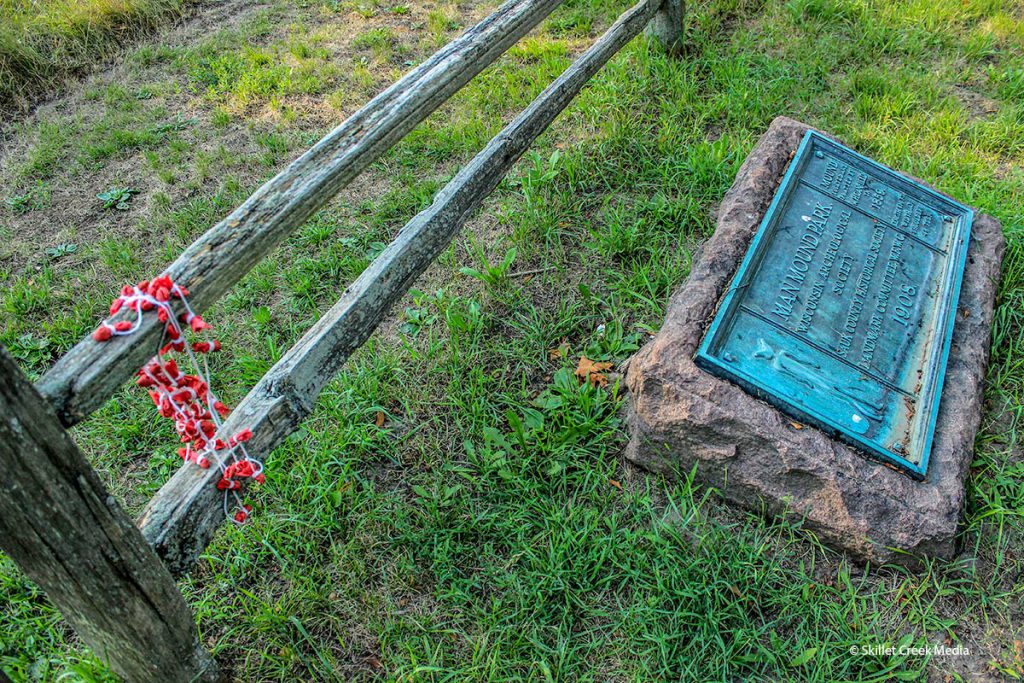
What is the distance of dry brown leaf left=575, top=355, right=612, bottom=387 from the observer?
3021mm

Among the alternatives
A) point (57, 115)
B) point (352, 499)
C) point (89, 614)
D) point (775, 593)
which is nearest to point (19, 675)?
point (89, 614)

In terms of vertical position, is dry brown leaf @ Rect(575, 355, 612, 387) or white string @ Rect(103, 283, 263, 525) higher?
white string @ Rect(103, 283, 263, 525)

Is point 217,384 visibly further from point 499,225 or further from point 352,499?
point 499,225

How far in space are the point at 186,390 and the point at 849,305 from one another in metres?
2.44

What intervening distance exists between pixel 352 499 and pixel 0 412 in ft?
4.82

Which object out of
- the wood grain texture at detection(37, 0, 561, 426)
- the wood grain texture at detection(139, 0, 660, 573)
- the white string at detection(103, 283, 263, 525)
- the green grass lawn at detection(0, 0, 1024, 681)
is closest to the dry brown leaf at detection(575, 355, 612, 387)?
the green grass lawn at detection(0, 0, 1024, 681)

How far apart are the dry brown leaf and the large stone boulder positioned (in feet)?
0.64

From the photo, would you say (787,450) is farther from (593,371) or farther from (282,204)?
(282,204)

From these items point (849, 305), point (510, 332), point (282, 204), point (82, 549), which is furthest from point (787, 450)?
point (82, 549)

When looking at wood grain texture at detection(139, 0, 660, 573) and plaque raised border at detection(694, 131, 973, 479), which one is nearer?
wood grain texture at detection(139, 0, 660, 573)

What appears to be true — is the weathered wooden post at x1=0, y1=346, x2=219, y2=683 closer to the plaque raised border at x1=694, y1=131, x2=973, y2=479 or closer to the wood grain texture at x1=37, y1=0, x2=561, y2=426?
the wood grain texture at x1=37, y1=0, x2=561, y2=426

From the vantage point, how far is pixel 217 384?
3.27 m

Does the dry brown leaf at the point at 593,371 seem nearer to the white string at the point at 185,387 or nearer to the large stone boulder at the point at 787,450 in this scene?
the large stone boulder at the point at 787,450

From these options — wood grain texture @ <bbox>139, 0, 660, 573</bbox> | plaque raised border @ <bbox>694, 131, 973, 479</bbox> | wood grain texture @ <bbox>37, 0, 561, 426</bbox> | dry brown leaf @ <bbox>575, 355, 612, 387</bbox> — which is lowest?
dry brown leaf @ <bbox>575, 355, 612, 387</bbox>
